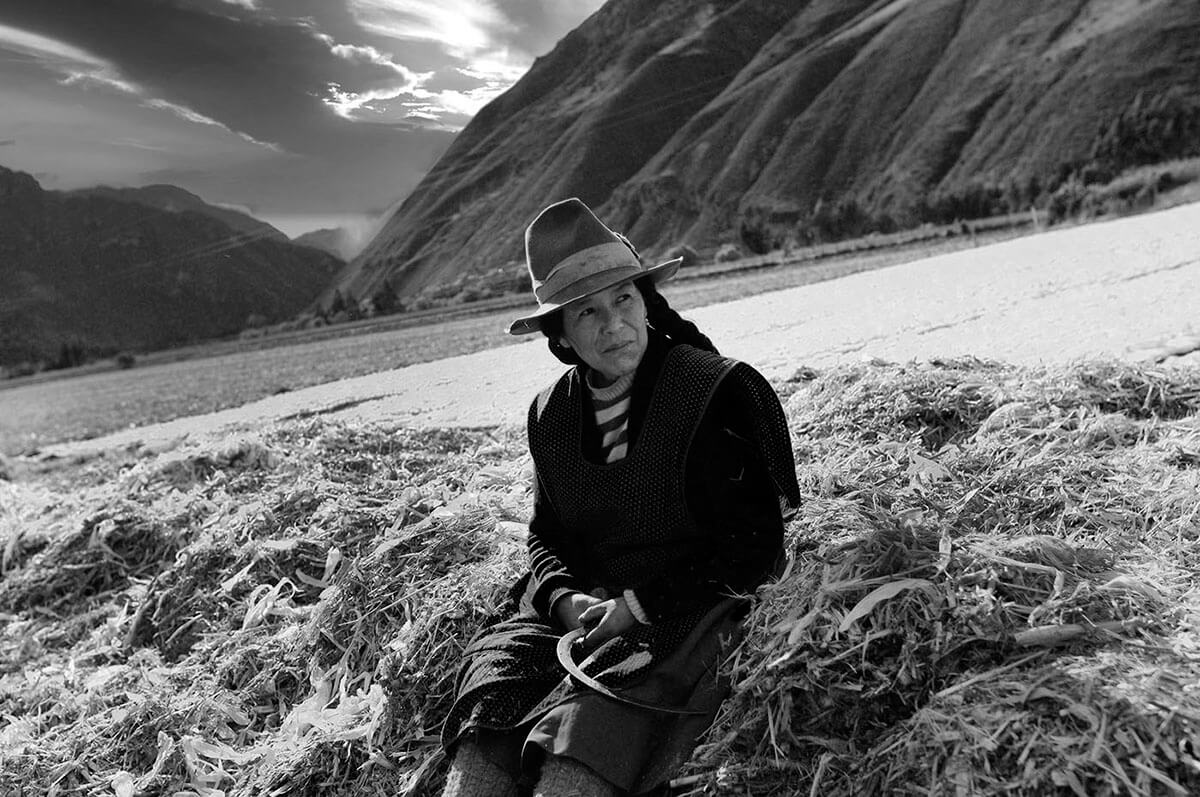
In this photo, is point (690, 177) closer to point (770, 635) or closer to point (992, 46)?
point (992, 46)

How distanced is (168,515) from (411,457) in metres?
1.06

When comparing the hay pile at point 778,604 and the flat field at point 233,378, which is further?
the flat field at point 233,378

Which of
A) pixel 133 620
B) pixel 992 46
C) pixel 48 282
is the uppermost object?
pixel 992 46

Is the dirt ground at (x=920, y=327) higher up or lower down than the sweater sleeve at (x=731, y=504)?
lower down

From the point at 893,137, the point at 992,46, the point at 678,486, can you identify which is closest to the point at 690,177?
the point at 893,137

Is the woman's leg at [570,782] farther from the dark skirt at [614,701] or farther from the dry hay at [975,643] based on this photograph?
the dry hay at [975,643]

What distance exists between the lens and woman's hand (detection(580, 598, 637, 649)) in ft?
5.76

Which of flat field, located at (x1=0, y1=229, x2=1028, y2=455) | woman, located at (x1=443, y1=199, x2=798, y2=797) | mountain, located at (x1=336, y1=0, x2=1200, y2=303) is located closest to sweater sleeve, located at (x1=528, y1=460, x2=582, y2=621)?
woman, located at (x1=443, y1=199, x2=798, y2=797)

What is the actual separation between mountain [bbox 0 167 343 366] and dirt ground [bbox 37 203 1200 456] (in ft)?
3.72

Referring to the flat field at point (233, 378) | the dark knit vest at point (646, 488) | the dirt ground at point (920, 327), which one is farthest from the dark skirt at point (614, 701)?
the flat field at point (233, 378)

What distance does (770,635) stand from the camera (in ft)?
5.56

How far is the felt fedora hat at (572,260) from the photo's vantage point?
6.08ft

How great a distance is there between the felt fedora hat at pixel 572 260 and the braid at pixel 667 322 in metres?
0.04

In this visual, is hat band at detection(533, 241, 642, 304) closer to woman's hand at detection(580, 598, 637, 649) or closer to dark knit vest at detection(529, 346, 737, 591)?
dark knit vest at detection(529, 346, 737, 591)
